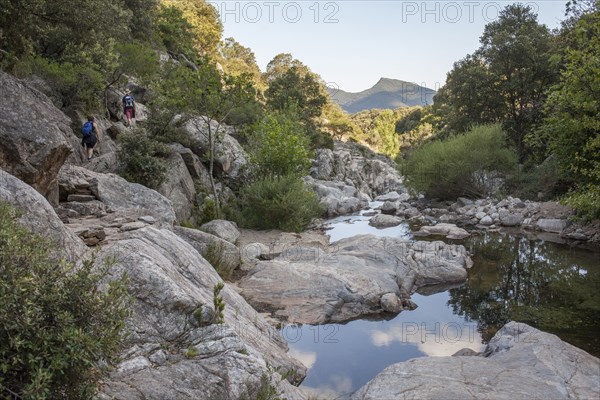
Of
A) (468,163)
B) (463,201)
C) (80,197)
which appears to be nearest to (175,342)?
(80,197)

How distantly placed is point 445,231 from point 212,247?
1477 centimetres

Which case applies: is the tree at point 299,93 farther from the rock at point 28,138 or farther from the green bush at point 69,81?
the rock at point 28,138

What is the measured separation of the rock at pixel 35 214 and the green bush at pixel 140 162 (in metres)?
11.1

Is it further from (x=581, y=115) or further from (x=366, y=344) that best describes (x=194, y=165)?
(x=581, y=115)

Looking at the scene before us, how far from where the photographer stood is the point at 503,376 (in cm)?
707

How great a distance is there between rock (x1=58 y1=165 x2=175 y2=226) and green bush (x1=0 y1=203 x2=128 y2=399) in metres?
6.55

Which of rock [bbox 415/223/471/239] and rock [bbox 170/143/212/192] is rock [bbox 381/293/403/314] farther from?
rock [bbox 170/143/212/192]

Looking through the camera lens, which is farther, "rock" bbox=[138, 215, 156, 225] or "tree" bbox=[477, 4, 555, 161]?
"tree" bbox=[477, 4, 555, 161]

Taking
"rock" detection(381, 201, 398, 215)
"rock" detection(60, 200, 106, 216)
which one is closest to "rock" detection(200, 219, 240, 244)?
"rock" detection(60, 200, 106, 216)

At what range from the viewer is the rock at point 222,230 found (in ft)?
56.2

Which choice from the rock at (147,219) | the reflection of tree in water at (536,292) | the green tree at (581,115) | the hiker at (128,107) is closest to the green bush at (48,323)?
the rock at (147,219)

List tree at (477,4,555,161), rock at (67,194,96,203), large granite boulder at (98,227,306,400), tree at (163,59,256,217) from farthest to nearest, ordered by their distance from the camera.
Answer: tree at (477,4,555,161) < tree at (163,59,256,217) < rock at (67,194,96,203) < large granite boulder at (98,227,306,400)

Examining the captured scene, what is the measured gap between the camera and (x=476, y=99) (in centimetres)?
3697

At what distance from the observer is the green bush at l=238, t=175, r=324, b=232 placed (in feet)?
71.5
